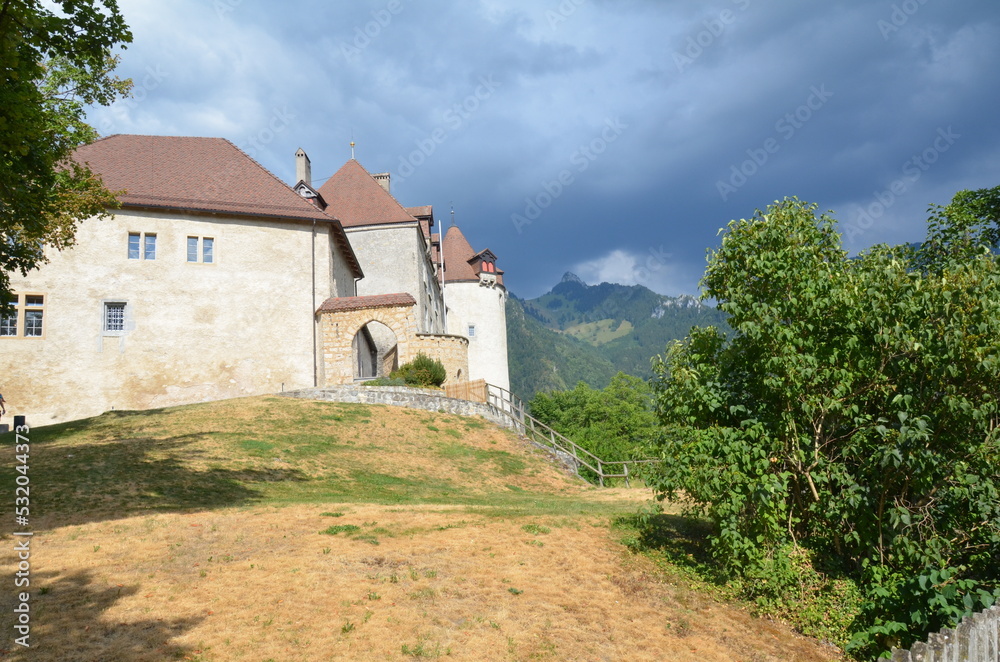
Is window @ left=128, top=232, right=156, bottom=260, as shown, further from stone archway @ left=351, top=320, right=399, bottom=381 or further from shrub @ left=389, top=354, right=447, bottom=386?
Result: shrub @ left=389, top=354, right=447, bottom=386

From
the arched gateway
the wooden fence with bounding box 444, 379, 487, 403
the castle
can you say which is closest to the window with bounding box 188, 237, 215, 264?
the castle

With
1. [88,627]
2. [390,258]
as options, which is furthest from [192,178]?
[88,627]

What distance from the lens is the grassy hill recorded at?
24.4 ft

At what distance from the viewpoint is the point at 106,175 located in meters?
29.8

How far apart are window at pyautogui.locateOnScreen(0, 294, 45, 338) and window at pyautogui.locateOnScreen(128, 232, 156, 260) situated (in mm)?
3792

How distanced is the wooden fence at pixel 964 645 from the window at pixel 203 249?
29255mm

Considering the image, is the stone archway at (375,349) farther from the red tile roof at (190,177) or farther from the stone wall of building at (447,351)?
the red tile roof at (190,177)

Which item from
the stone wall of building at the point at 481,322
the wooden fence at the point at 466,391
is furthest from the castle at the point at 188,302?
the stone wall of building at the point at 481,322

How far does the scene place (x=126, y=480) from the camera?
13.9m

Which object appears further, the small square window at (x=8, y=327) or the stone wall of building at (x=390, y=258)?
the stone wall of building at (x=390, y=258)

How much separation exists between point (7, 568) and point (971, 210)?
1984cm

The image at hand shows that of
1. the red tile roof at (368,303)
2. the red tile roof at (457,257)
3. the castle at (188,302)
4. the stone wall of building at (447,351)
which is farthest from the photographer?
the red tile roof at (457,257)

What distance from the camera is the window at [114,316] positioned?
92.4 ft

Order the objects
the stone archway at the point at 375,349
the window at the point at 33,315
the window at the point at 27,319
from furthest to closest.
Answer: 1. the stone archway at the point at 375,349
2. the window at the point at 33,315
3. the window at the point at 27,319
